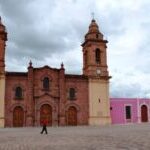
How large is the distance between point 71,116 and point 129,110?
10355 mm

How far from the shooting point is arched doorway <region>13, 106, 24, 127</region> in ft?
137

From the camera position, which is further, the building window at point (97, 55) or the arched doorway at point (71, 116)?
the building window at point (97, 55)

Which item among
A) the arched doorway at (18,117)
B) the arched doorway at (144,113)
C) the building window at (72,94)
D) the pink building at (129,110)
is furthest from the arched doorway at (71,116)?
the arched doorway at (144,113)

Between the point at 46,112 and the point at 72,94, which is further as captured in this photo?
the point at 72,94

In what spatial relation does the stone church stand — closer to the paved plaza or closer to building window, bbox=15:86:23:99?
building window, bbox=15:86:23:99

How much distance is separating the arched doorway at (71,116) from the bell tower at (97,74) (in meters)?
1.85

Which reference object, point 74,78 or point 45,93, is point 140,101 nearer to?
point 74,78

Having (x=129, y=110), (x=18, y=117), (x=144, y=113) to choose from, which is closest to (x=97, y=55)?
(x=129, y=110)

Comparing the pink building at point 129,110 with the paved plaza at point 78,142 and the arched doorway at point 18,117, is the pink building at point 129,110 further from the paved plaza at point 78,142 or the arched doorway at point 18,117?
the paved plaza at point 78,142

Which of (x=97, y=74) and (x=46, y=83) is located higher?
(x=97, y=74)

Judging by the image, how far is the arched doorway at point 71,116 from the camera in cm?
4338

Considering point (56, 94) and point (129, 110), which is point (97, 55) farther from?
point (129, 110)

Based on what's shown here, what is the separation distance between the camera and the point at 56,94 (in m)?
43.3

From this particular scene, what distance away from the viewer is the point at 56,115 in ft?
141
